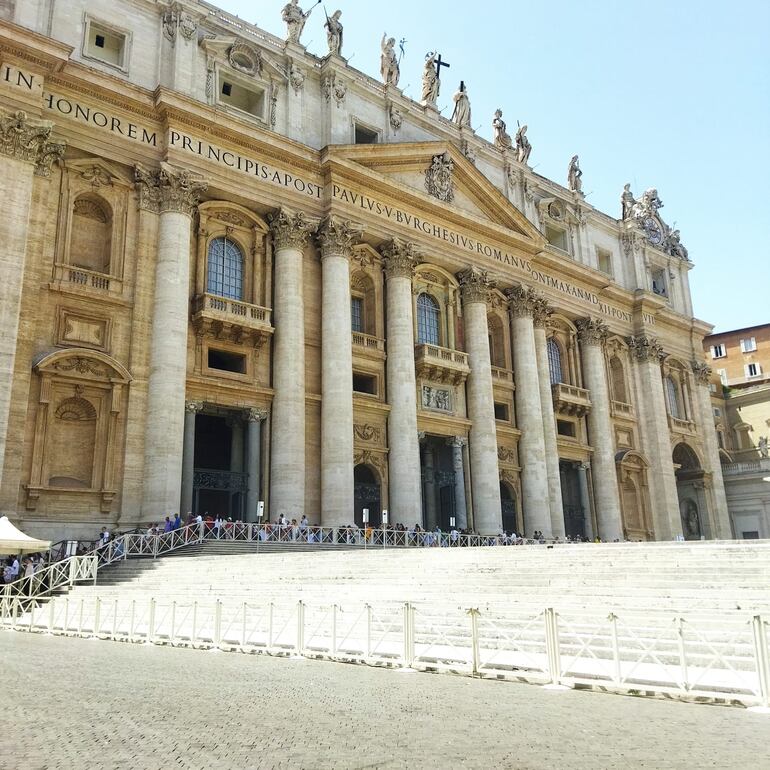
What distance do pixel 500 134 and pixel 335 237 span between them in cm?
1576

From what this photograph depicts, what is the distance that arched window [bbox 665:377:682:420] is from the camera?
48031 millimetres

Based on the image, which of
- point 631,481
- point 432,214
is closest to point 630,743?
point 432,214

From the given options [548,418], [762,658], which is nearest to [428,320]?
[548,418]

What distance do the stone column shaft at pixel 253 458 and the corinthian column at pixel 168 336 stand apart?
10.3 feet

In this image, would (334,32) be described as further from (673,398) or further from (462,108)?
(673,398)

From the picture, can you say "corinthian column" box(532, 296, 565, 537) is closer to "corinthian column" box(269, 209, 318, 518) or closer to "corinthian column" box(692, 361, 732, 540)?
"corinthian column" box(269, 209, 318, 518)

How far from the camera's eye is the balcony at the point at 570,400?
3972 centimetres

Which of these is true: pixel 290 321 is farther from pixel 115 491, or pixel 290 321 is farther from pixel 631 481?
pixel 631 481

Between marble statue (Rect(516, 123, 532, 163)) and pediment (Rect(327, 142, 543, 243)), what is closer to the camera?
pediment (Rect(327, 142, 543, 243))

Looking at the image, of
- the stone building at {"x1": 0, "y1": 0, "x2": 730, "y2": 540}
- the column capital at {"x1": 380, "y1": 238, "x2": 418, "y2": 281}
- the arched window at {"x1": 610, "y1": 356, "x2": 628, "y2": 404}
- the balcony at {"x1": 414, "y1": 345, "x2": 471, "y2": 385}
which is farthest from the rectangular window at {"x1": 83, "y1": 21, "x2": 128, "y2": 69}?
the arched window at {"x1": 610, "y1": 356, "x2": 628, "y2": 404}

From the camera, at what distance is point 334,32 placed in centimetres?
3475

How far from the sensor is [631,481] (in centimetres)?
4331

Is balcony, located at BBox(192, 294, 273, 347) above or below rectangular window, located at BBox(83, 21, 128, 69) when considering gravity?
below

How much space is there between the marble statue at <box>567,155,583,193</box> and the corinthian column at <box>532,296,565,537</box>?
10.0 meters
